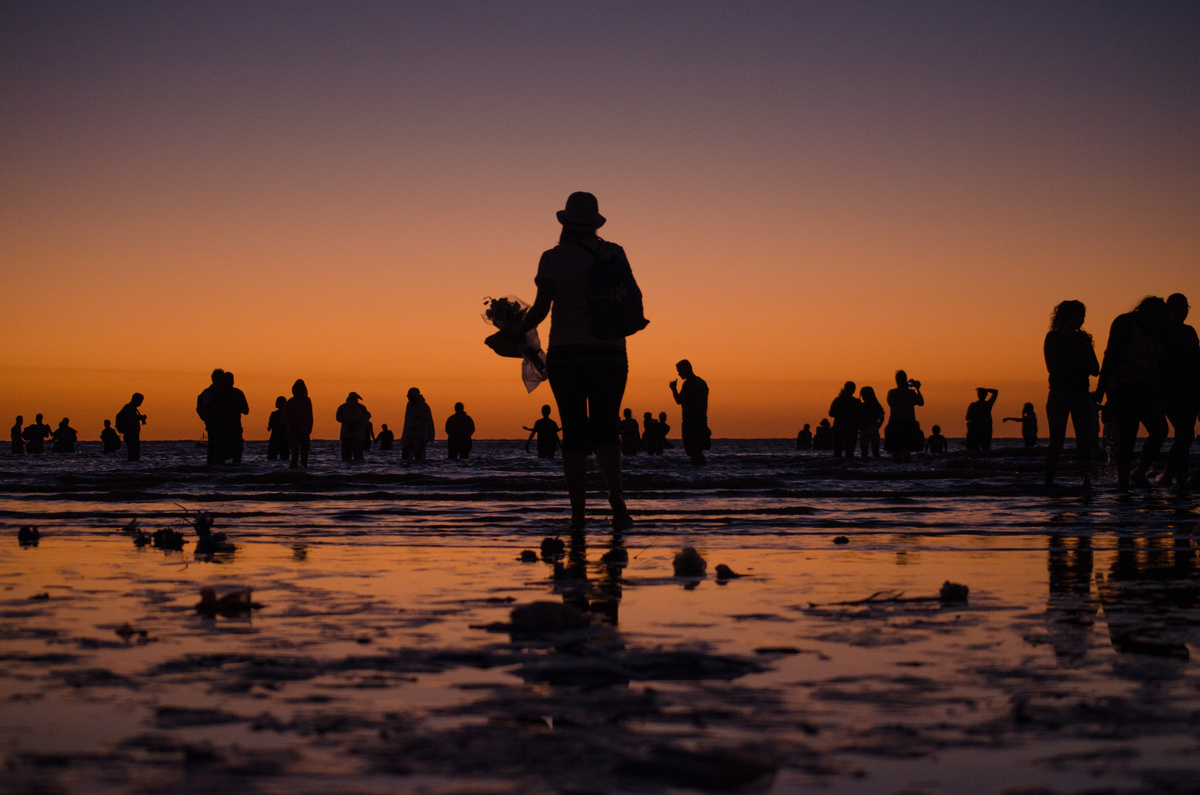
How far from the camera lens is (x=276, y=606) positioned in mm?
3490

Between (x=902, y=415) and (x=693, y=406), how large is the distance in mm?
4478

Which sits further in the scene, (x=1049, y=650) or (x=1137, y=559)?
(x=1137, y=559)

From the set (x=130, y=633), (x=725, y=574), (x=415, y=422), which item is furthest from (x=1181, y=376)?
(x=415, y=422)

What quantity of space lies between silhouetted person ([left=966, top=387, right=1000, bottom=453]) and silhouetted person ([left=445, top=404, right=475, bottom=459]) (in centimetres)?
1303

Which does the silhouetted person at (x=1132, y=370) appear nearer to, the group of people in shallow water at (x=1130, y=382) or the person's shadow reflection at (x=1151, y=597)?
the group of people in shallow water at (x=1130, y=382)

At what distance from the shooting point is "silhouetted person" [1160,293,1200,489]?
11.6 meters

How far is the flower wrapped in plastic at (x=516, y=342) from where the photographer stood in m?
7.89

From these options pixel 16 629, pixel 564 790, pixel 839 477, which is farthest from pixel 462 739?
pixel 839 477

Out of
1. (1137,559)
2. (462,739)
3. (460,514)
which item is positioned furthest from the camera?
(460,514)

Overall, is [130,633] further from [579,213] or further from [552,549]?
[579,213]

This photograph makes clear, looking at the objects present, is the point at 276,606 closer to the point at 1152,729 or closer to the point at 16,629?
the point at 16,629

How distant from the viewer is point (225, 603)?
3.31 metres

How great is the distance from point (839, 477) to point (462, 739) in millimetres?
13710

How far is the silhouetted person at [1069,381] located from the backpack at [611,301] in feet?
21.7
